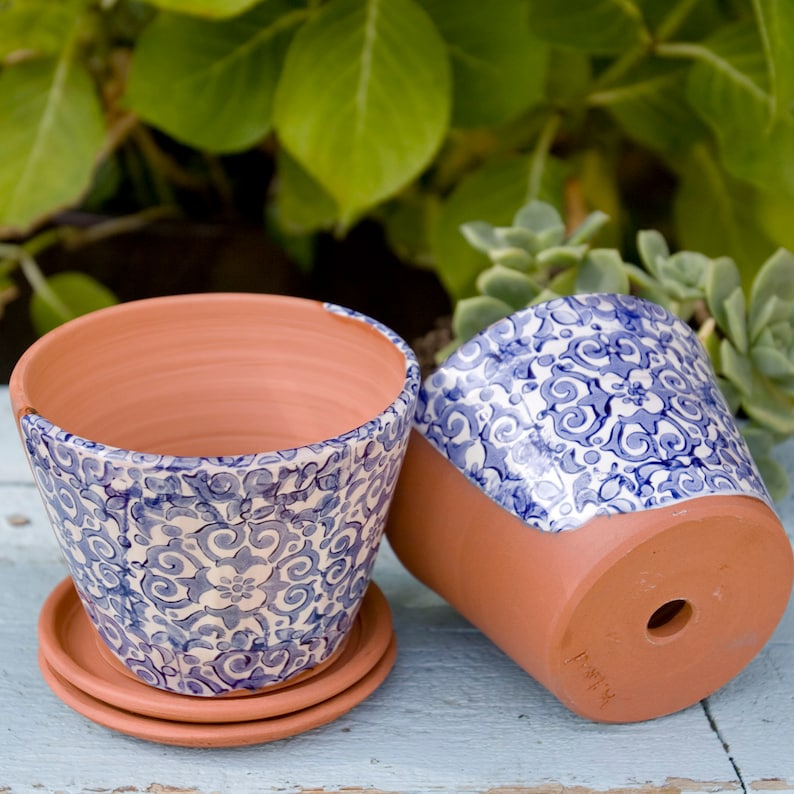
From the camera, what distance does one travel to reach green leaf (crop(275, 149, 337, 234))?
1.05 meters

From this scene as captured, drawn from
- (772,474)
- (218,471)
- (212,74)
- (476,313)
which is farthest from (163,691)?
(212,74)

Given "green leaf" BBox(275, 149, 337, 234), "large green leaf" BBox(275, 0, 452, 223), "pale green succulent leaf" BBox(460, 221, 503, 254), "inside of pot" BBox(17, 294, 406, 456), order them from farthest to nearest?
1. "green leaf" BBox(275, 149, 337, 234)
2. "large green leaf" BBox(275, 0, 452, 223)
3. "pale green succulent leaf" BBox(460, 221, 503, 254)
4. "inside of pot" BBox(17, 294, 406, 456)

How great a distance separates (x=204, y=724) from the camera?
440 mm

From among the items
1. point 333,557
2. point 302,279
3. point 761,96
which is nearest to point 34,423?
point 333,557

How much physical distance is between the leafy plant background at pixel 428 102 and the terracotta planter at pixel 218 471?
0.31 metres

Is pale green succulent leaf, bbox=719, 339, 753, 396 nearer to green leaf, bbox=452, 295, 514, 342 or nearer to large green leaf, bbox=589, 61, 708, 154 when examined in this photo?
green leaf, bbox=452, 295, 514, 342

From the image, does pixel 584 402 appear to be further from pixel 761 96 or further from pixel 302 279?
pixel 302 279

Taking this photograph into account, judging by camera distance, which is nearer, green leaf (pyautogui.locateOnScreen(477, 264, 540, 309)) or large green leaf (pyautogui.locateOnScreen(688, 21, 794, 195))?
green leaf (pyautogui.locateOnScreen(477, 264, 540, 309))

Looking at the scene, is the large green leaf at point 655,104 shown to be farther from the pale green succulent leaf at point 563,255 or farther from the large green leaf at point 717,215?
the pale green succulent leaf at point 563,255

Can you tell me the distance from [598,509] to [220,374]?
20cm

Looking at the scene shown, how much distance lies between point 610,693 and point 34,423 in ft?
0.83

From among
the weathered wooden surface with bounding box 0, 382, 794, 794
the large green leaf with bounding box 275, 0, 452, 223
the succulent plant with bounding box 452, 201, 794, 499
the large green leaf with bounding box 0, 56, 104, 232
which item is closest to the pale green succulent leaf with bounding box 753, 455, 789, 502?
the succulent plant with bounding box 452, 201, 794, 499

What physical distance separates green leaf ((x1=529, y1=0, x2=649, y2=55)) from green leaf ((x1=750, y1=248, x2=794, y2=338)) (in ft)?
1.15

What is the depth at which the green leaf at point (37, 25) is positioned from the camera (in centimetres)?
90
